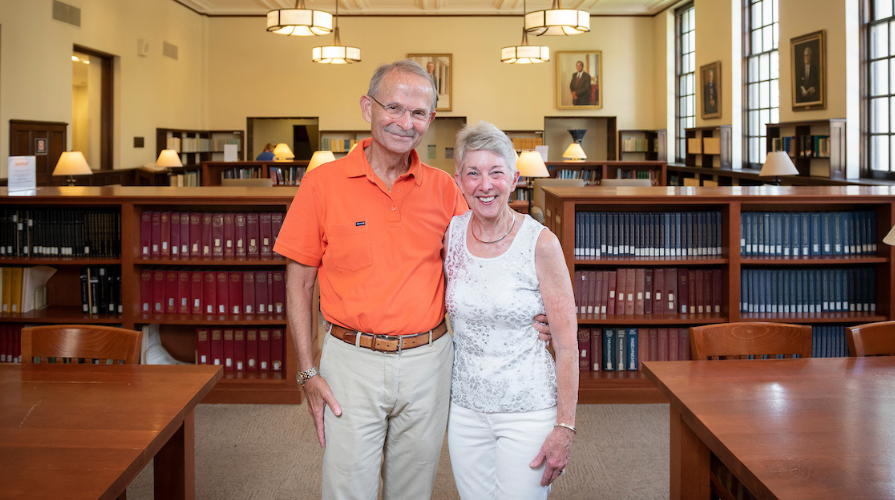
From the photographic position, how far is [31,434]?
1.71 meters

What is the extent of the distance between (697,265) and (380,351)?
2.99 metres

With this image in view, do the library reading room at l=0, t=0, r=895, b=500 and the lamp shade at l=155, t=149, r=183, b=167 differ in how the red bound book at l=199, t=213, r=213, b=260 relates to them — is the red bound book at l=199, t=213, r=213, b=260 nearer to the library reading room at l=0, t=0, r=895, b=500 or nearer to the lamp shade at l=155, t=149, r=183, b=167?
the library reading room at l=0, t=0, r=895, b=500

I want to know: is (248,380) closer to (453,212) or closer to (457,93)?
(453,212)

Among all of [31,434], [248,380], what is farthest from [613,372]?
[31,434]

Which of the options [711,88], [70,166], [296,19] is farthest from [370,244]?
[711,88]

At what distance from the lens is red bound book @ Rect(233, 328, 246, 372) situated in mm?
4336

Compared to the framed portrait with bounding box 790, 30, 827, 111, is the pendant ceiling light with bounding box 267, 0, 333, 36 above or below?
above

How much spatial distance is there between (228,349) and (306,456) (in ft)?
3.71

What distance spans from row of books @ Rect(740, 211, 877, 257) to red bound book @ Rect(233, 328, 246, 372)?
3.06 m

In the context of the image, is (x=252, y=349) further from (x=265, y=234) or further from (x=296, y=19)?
(x=296, y=19)

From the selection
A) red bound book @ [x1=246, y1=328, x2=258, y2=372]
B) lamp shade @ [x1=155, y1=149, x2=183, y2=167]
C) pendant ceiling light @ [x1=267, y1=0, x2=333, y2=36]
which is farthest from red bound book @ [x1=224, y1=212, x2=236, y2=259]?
lamp shade @ [x1=155, y1=149, x2=183, y2=167]

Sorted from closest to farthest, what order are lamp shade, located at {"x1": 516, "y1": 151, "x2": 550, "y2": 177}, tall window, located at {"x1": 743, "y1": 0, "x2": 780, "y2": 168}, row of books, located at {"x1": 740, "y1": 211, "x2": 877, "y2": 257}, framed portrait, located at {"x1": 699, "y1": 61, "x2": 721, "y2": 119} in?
row of books, located at {"x1": 740, "y1": 211, "x2": 877, "y2": 257}
lamp shade, located at {"x1": 516, "y1": 151, "x2": 550, "y2": 177}
tall window, located at {"x1": 743, "y1": 0, "x2": 780, "y2": 168}
framed portrait, located at {"x1": 699, "y1": 61, "x2": 721, "y2": 119}

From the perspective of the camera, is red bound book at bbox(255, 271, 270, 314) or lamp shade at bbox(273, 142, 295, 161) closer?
red bound book at bbox(255, 271, 270, 314)

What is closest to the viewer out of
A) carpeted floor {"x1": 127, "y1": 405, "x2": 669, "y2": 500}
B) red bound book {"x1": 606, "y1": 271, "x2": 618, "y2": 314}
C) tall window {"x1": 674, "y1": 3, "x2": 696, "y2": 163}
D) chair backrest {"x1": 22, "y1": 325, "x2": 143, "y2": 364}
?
chair backrest {"x1": 22, "y1": 325, "x2": 143, "y2": 364}
